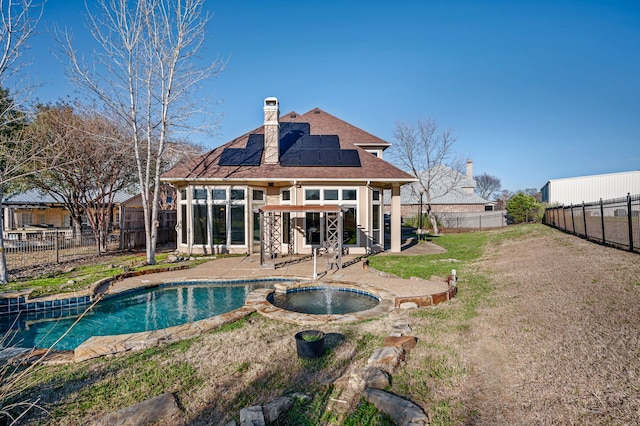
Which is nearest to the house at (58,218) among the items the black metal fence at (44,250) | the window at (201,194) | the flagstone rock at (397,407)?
the black metal fence at (44,250)

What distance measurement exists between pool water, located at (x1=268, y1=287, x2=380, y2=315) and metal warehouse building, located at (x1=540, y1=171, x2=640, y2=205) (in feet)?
94.9

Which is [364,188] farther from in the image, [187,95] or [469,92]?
[469,92]

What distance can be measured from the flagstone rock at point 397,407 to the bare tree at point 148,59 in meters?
10.2

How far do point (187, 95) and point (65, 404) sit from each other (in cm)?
1114

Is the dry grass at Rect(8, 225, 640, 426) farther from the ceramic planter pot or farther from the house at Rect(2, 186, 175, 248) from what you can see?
the house at Rect(2, 186, 175, 248)

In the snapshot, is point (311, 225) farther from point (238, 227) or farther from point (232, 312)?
point (232, 312)

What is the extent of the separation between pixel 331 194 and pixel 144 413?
434 inches

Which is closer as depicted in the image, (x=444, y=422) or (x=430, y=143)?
(x=444, y=422)

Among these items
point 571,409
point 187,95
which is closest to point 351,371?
point 571,409

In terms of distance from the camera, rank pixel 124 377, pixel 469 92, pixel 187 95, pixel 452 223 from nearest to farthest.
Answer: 1. pixel 124 377
2. pixel 187 95
3. pixel 469 92
4. pixel 452 223

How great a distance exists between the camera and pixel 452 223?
3020 centimetres

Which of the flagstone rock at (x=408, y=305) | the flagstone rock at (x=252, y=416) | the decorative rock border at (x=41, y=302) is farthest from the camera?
the decorative rock border at (x=41, y=302)

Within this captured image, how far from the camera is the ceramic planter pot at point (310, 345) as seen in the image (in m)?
4.21

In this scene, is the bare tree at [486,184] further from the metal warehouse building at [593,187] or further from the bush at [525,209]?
the bush at [525,209]
